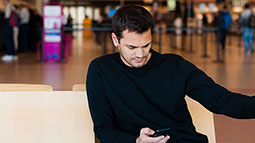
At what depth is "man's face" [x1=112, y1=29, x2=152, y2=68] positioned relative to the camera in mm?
2088

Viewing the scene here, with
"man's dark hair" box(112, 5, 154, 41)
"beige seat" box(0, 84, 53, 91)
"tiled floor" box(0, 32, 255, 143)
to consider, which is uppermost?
"man's dark hair" box(112, 5, 154, 41)

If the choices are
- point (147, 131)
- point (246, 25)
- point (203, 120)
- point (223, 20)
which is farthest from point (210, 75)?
point (147, 131)

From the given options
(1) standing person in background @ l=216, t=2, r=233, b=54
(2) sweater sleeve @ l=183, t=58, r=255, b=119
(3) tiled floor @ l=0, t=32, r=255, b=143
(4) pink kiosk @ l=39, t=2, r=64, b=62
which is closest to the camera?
(2) sweater sleeve @ l=183, t=58, r=255, b=119

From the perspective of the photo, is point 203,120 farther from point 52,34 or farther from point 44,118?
point 52,34

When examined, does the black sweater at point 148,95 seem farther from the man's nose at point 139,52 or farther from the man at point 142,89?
the man's nose at point 139,52

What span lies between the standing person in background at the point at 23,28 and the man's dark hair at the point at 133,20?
12.0 meters

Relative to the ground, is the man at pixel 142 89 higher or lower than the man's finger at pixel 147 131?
higher

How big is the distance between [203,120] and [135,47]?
74 centimetres

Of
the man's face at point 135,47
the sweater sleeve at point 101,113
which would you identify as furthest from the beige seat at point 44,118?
the man's face at point 135,47

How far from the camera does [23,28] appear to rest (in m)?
14.1

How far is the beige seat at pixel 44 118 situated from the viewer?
2.52m

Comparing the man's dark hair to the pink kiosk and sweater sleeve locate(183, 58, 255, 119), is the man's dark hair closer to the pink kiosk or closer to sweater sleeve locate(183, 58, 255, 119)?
sweater sleeve locate(183, 58, 255, 119)

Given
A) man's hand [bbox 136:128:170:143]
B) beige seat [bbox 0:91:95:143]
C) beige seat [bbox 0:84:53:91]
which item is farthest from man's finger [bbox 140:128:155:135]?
beige seat [bbox 0:84:53:91]

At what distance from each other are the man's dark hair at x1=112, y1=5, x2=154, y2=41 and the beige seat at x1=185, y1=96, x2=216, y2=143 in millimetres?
714
